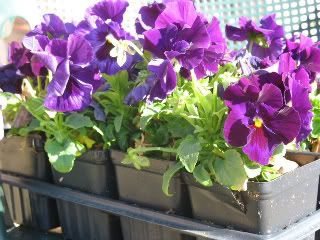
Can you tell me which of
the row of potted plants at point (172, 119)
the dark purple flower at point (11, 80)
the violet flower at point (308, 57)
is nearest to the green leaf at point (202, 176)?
the row of potted plants at point (172, 119)

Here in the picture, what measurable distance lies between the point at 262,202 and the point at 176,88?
28cm

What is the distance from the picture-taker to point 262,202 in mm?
827

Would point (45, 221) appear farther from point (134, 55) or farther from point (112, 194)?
point (134, 55)

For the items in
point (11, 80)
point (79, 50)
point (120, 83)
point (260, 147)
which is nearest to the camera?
point (260, 147)

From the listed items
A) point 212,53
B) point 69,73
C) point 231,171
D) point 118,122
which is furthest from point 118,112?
point 231,171

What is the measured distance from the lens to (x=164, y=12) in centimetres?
94

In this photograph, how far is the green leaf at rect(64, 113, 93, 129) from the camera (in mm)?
1094

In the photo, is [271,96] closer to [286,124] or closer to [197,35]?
[286,124]

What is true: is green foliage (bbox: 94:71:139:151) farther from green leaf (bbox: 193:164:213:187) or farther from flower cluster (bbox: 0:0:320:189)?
green leaf (bbox: 193:164:213:187)

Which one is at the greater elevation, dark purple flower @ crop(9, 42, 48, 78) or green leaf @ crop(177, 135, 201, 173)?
dark purple flower @ crop(9, 42, 48, 78)

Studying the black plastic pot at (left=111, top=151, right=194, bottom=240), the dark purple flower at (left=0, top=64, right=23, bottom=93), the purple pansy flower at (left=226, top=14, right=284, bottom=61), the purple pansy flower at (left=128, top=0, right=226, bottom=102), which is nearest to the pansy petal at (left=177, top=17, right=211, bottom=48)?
the purple pansy flower at (left=128, top=0, right=226, bottom=102)

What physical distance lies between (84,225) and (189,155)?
412mm

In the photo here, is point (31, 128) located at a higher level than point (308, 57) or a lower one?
lower

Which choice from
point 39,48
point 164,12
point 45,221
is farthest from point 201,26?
point 45,221
